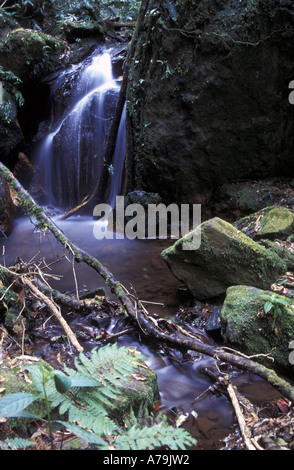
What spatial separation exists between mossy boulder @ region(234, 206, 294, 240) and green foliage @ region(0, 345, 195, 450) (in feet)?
12.9

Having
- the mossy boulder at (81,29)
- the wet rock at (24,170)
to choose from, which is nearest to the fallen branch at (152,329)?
the wet rock at (24,170)

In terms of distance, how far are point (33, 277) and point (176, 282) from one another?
205cm

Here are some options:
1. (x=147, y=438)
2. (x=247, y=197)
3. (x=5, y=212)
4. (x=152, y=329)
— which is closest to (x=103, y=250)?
(x=5, y=212)

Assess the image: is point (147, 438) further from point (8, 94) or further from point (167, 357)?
point (8, 94)

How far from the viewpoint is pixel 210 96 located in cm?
700

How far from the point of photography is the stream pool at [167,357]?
2.05 m

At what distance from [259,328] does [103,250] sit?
3862 mm

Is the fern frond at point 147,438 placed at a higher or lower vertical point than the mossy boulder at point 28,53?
lower

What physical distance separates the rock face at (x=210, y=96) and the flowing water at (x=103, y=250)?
1154 millimetres

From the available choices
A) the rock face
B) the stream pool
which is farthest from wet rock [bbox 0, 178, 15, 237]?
the rock face

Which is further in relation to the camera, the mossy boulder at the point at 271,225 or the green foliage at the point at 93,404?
the mossy boulder at the point at 271,225

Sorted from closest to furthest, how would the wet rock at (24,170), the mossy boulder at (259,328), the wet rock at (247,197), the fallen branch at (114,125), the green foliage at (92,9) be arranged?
the mossy boulder at (259,328) → the wet rock at (247,197) → the fallen branch at (114,125) → the wet rock at (24,170) → the green foliage at (92,9)

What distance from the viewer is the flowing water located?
223cm

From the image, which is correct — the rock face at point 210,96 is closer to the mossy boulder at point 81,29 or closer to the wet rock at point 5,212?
the wet rock at point 5,212
